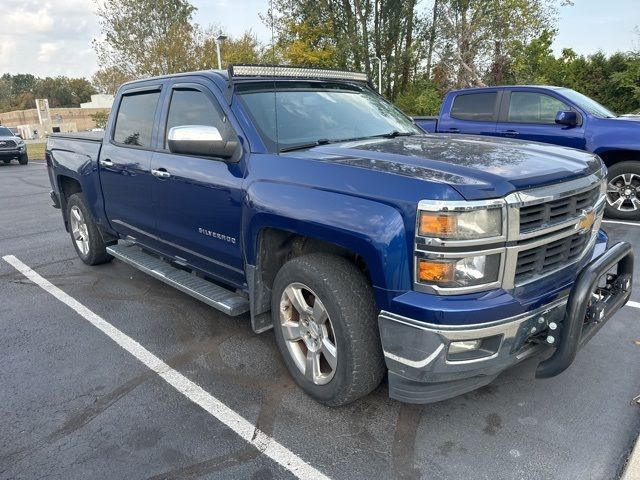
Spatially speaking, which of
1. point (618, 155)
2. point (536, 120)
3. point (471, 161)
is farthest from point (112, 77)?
point (471, 161)

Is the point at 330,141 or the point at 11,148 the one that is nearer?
the point at 330,141

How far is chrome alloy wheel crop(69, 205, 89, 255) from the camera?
574 centimetres

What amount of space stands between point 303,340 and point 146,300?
234cm

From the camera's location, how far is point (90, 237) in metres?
5.66

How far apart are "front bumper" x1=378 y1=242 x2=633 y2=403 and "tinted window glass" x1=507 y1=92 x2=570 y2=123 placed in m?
5.67

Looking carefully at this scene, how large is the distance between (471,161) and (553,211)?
1.60ft

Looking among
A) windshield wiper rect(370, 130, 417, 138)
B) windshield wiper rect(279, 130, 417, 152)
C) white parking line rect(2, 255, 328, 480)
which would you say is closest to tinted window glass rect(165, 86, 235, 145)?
windshield wiper rect(279, 130, 417, 152)

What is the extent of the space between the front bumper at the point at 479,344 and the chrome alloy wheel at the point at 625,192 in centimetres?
536

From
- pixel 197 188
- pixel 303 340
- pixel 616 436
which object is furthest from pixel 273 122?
pixel 616 436

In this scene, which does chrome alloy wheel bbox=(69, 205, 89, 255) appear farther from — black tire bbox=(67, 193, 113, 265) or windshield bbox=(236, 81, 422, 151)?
windshield bbox=(236, 81, 422, 151)

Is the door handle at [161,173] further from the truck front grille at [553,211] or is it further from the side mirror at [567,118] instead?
the side mirror at [567,118]

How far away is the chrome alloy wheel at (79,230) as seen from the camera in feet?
18.8

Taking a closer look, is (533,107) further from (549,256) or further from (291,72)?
(549,256)

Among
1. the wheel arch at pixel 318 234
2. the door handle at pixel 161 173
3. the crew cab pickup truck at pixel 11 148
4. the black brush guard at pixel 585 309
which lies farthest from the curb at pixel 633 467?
the crew cab pickup truck at pixel 11 148
